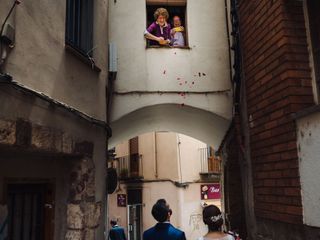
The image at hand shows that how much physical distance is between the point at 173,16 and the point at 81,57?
2.84 meters

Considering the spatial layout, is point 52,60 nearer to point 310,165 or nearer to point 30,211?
point 30,211

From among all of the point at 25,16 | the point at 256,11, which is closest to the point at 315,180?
the point at 256,11

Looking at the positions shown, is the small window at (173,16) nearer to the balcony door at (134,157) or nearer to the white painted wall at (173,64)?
the white painted wall at (173,64)

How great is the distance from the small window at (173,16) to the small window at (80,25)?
4.90 feet

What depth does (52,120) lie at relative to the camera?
13.5 ft

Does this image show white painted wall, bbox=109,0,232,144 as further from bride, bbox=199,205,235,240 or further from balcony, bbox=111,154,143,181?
balcony, bbox=111,154,143,181

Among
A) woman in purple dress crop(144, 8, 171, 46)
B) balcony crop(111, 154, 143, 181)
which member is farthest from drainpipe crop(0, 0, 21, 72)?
balcony crop(111, 154, 143, 181)

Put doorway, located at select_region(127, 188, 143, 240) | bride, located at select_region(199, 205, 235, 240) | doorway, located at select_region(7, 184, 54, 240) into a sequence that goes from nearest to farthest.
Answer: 1. bride, located at select_region(199, 205, 235, 240)
2. doorway, located at select_region(7, 184, 54, 240)
3. doorway, located at select_region(127, 188, 143, 240)

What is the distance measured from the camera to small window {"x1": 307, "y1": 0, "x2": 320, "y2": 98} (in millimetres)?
4160

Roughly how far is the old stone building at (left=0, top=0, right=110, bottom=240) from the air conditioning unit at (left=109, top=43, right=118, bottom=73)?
0.67 ft

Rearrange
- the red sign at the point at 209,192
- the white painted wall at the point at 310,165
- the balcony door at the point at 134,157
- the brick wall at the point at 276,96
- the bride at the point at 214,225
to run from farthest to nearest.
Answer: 1. the balcony door at the point at 134,157
2. the red sign at the point at 209,192
3. the brick wall at the point at 276,96
4. the white painted wall at the point at 310,165
5. the bride at the point at 214,225

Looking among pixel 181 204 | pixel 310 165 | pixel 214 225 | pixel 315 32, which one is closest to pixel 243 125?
pixel 315 32

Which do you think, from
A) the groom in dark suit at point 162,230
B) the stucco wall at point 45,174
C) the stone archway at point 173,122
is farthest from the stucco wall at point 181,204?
the groom in dark suit at point 162,230

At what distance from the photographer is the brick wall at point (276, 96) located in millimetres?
4137
